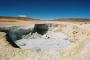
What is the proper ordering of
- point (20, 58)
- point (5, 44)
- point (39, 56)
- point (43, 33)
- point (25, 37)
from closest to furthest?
point (20, 58)
point (39, 56)
point (5, 44)
point (25, 37)
point (43, 33)

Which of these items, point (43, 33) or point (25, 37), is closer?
point (25, 37)

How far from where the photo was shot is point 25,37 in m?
19.8

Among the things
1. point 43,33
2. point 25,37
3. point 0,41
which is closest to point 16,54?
point 0,41

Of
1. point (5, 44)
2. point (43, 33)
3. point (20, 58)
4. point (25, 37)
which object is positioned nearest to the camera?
point (20, 58)

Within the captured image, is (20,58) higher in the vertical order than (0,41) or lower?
lower

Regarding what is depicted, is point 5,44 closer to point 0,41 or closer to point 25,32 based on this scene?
point 0,41

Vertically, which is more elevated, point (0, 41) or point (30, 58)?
A: point (0, 41)

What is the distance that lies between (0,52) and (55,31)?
14.5 m

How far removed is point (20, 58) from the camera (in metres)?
9.65

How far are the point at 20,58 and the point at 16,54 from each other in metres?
0.59

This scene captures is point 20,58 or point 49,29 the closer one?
point 20,58

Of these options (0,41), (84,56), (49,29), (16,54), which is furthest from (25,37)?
(84,56)

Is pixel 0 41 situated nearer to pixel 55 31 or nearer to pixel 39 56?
pixel 39 56

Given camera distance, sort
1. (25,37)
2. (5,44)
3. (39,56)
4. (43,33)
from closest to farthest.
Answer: (39,56)
(5,44)
(25,37)
(43,33)
